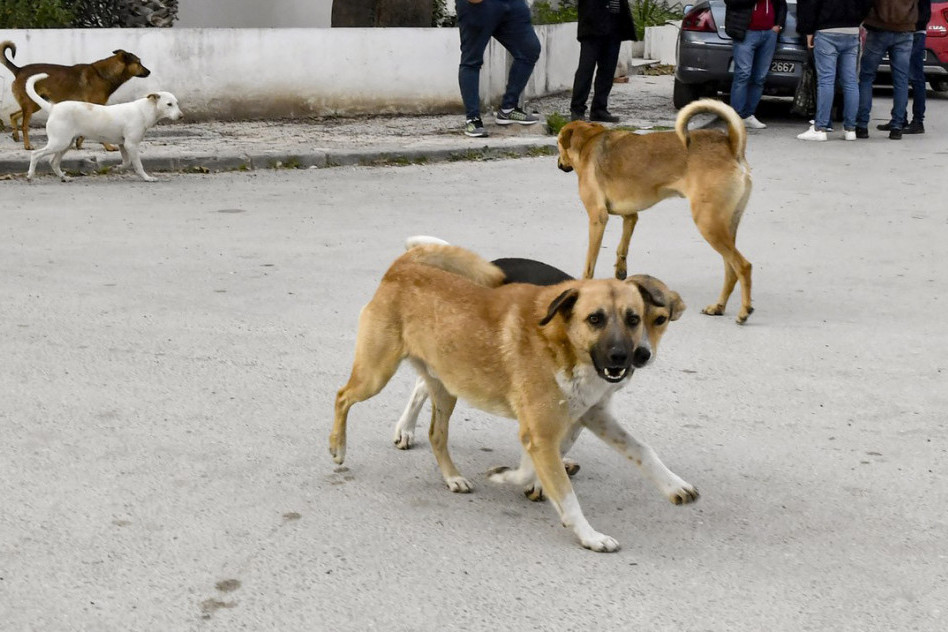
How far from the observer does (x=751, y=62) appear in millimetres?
13453

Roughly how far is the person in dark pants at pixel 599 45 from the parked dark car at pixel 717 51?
976 mm

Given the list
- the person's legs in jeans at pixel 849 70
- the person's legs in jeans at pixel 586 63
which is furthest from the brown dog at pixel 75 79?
the person's legs in jeans at pixel 849 70

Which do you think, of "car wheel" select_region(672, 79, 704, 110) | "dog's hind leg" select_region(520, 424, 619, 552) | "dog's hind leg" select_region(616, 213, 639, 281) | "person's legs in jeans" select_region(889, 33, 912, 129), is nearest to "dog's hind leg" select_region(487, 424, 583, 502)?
"dog's hind leg" select_region(520, 424, 619, 552)

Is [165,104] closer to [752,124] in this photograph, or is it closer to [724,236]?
[724,236]

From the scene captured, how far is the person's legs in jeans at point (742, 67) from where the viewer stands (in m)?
13.4

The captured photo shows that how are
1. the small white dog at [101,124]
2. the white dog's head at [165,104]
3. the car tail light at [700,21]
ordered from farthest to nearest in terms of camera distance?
the car tail light at [700,21] → the white dog's head at [165,104] → the small white dog at [101,124]

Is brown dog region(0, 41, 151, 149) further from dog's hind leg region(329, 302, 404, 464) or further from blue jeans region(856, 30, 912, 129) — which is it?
dog's hind leg region(329, 302, 404, 464)

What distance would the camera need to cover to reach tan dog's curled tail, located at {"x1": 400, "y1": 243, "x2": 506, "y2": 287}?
14.3 ft

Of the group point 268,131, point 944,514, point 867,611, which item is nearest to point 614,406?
point 944,514

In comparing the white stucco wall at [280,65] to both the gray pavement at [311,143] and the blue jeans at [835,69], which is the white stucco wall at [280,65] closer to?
the gray pavement at [311,143]

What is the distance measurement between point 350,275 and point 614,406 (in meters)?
2.68

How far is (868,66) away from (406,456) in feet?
33.8

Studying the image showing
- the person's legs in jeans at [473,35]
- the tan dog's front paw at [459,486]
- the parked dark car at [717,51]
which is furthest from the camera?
the parked dark car at [717,51]

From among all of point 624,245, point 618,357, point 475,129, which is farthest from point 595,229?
point 475,129
